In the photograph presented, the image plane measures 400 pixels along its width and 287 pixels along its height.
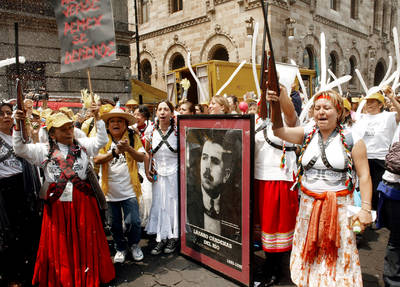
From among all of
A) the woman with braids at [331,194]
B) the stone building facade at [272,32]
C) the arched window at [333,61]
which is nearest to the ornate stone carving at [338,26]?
the stone building facade at [272,32]

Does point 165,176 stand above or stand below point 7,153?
below

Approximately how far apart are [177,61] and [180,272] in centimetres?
1811

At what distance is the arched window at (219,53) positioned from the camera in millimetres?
16905

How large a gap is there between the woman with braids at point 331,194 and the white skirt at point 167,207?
1.90 m

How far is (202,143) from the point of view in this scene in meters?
3.38

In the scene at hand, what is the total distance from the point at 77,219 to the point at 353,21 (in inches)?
917

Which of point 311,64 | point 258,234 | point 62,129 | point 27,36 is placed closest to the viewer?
point 62,129

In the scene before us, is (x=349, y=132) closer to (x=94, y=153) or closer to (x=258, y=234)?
(x=258, y=234)

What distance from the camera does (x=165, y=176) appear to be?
157 inches

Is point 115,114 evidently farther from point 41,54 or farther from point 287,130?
point 41,54

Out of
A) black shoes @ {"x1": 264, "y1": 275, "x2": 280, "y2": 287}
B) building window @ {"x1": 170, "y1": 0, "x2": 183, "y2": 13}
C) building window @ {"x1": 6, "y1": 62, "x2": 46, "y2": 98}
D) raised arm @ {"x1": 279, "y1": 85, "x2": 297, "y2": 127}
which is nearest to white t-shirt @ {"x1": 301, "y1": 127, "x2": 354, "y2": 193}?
raised arm @ {"x1": 279, "y1": 85, "x2": 297, "y2": 127}

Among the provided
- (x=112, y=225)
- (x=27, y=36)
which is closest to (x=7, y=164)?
(x=112, y=225)

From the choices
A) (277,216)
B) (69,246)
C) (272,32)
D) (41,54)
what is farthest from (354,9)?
(69,246)

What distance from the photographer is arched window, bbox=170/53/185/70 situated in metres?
A: 19.7
